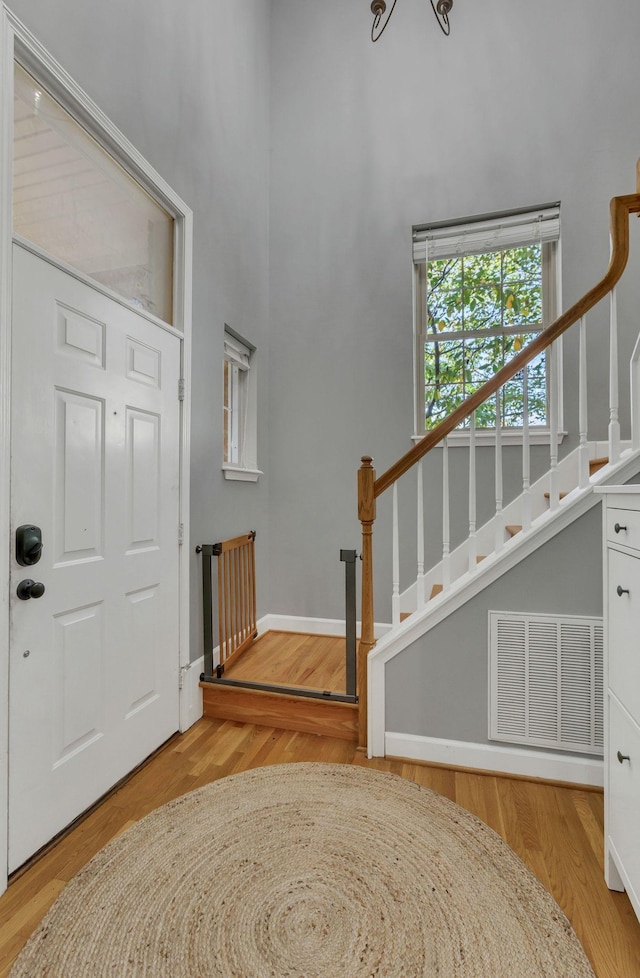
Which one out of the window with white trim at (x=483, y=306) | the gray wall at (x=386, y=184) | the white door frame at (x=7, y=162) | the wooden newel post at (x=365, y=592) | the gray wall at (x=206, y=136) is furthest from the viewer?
the window with white trim at (x=483, y=306)

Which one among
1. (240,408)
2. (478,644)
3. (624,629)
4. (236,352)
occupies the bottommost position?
(478,644)

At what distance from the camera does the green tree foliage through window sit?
3.15 m

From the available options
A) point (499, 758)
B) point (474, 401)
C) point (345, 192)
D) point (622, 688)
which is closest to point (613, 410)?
point (474, 401)

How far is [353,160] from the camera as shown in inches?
133

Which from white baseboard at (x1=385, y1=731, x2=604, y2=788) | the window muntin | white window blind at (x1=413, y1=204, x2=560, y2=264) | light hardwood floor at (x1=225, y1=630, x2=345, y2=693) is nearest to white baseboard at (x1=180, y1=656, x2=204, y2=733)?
light hardwood floor at (x1=225, y1=630, x2=345, y2=693)

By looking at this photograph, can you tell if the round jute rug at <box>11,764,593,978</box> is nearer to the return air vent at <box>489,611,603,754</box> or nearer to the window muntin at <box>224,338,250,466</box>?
the return air vent at <box>489,611,603,754</box>

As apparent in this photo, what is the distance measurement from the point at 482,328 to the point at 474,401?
4.92 feet

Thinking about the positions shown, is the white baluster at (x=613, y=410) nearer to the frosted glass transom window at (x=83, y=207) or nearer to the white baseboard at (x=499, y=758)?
the white baseboard at (x=499, y=758)

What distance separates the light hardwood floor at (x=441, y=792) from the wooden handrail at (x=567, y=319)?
1.24 metres

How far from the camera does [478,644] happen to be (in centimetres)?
197

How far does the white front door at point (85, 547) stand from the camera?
1.48 m

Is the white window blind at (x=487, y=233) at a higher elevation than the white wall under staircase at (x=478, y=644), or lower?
higher

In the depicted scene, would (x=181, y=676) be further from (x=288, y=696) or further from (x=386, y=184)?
(x=386, y=184)

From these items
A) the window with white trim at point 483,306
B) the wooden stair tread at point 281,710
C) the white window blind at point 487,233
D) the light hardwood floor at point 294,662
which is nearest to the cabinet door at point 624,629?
the wooden stair tread at point 281,710
